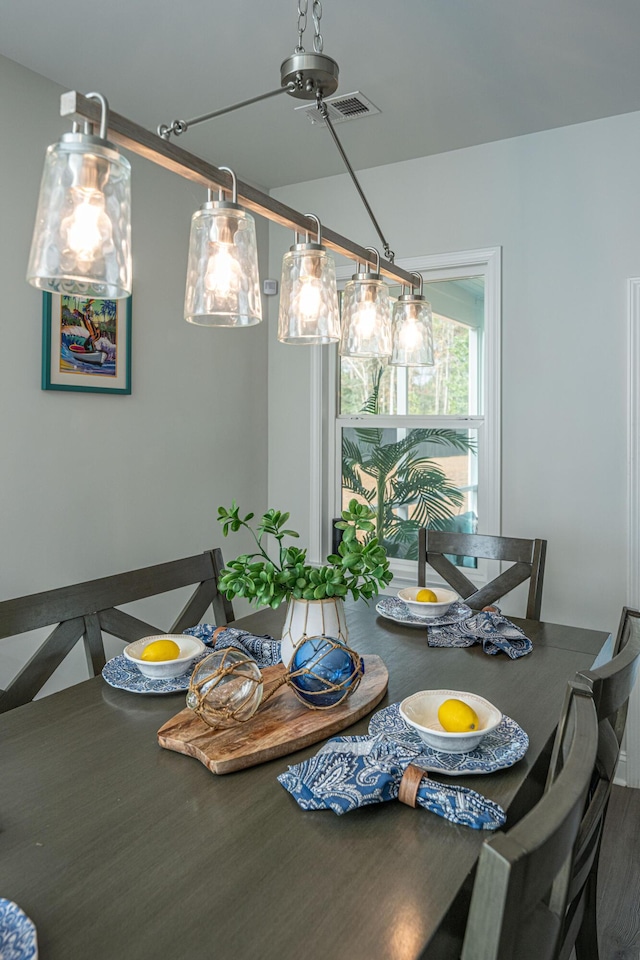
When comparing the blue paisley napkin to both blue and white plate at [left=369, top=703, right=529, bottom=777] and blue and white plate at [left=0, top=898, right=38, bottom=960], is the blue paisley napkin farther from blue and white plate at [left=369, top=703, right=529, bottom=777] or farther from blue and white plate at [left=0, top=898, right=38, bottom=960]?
blue and white plate at [left=0, top=898, right=38, bottom=960]

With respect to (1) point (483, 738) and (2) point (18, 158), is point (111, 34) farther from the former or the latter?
(1) point (483, 738)

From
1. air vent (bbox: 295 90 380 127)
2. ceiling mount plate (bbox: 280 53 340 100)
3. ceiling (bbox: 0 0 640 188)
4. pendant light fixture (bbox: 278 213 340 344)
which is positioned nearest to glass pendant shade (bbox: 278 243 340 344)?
pendant light fixture (bbox: 278 213 340 344)

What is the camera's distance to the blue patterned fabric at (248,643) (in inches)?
68.8

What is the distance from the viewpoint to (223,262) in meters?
1.29

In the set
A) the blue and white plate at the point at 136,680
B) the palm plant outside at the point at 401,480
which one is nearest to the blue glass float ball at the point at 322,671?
the blue and white plate at the point at 136,680

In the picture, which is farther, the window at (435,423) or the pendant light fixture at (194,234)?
the window at (435,423)

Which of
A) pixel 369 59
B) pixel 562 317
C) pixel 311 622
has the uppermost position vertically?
pixel 369 59

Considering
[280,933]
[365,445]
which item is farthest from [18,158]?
[280,933]

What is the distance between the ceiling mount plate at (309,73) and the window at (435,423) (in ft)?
5.57

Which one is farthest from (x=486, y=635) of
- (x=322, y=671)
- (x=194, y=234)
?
(x=194, y=234)

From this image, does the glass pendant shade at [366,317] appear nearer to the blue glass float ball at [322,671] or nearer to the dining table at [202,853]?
the blue glass float ball at [322,671]

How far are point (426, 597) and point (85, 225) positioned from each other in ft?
5.09

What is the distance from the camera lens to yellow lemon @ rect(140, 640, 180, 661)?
1.58 m

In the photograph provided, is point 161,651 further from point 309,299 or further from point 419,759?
point 309,299
